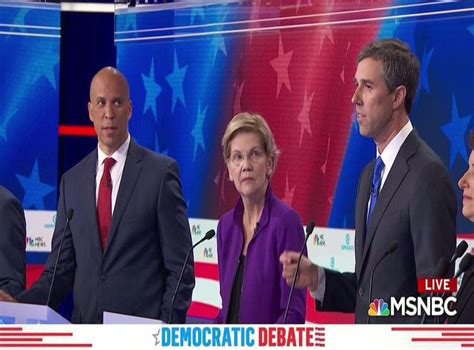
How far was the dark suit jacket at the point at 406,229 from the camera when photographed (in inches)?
153

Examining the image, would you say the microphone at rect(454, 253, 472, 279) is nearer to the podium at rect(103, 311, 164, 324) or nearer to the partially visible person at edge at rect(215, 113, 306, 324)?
the partially visible person at edge at rect(215, 113, 306, 324)

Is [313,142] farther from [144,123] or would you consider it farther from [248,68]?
[144,123]

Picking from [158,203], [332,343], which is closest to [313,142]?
[158,203]

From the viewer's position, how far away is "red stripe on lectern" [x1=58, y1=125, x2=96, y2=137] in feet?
21.4

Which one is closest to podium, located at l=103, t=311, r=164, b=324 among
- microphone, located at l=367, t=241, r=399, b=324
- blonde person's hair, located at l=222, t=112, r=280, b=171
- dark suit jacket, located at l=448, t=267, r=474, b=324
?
microphone, located at l=367, t=241, r=399, b=324

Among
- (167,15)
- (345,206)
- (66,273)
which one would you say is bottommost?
(66,273)

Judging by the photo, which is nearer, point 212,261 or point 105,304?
point 105,304

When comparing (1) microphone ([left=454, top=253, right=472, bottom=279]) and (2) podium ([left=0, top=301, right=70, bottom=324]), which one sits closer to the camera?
(1) microphone ([left=454, top=253, right=472, bottom=279])

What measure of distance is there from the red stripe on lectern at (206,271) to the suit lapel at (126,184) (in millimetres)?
1226

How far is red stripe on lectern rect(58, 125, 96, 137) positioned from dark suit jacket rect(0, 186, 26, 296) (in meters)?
1.58

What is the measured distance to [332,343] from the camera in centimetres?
373

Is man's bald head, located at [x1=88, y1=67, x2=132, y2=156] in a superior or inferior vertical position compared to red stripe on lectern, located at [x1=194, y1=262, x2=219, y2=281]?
superior

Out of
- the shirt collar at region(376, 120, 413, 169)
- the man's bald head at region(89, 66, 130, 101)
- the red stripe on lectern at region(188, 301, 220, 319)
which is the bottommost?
the red stripe on lectern at region(188, 301, 220, 319)

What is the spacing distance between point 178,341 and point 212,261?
7.23ft
